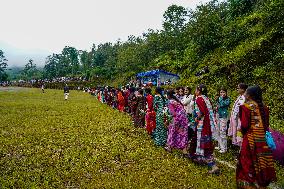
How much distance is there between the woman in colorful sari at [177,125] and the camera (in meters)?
9.31

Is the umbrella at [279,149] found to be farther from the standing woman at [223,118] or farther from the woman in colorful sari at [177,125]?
the woman in colorful sari at [177,125]

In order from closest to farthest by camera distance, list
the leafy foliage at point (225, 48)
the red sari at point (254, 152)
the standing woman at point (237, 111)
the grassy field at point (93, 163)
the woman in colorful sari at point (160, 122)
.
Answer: the red sari at point (254, 152) → the grassy field at point (93, 163) → the standing woman at point (237, 111) → the woman in colorful sari at point (160, 122) → the leafy foliage at point (225, 48)

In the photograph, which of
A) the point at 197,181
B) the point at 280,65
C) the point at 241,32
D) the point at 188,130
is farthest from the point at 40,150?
the point at 241,32

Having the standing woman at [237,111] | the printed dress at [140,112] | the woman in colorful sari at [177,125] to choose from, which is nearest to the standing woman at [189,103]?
the woman in colorful sari at [177,125]

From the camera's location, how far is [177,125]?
943 centimetres

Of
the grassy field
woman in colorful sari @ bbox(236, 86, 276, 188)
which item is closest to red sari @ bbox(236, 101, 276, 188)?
woman in colorful sari @ bbox(236, 86, 276, 188)

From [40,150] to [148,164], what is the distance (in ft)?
11.2

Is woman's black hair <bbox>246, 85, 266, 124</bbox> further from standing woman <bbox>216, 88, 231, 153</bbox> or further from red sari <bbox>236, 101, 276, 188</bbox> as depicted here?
standing woman <bbox>216, 88, 231, 153</bbox>

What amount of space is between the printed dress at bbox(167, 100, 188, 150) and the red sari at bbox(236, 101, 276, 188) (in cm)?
331

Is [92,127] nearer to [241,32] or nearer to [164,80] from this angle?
[241,32]

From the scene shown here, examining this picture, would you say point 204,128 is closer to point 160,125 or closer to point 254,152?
point 254,152

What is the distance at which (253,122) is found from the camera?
5891 millimetres

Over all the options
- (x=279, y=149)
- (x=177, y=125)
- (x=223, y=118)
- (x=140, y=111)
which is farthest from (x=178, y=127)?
(x=140, y=111)

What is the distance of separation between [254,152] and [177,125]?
12.2 ft
